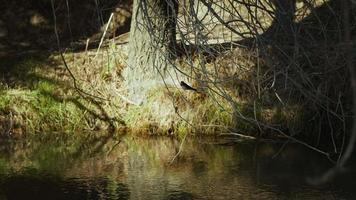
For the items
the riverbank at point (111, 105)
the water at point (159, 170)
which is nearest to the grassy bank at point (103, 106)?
the riverbank at point (111, 105)

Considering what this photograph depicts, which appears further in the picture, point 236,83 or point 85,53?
point 85,53

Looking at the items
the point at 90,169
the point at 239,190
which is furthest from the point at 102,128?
the point at 239,190

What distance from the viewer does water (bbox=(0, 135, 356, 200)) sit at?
6516mm

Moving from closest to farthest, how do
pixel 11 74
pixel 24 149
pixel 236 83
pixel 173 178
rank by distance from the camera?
pixel 173 178
pixel 24 149
pixel 236 83
pixel 11 74

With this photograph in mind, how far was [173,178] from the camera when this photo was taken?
278 inches

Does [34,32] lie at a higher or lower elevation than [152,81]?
higher

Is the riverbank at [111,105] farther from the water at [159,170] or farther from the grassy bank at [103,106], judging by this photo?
the water at [159,170]

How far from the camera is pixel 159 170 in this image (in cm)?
744

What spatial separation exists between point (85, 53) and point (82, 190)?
12.7 feet

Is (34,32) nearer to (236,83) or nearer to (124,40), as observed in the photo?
(124,40)

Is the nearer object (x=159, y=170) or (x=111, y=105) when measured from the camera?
(x=159, y=170)

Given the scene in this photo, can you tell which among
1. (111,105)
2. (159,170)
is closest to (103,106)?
(111,105)


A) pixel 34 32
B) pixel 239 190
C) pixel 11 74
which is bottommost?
pixel 239 190

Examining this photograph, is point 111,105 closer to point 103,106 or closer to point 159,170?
point 103,106
